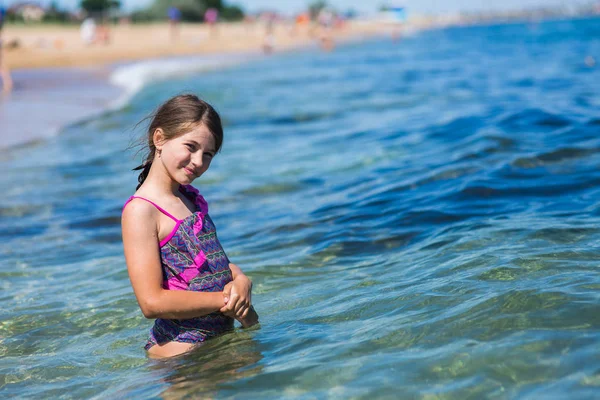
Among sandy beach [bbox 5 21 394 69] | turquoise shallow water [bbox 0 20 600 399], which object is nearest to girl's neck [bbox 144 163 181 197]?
turquoise shallow water [bbox 0 20 600 399]

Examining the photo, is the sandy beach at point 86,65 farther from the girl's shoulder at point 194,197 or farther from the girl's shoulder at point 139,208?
the girl's shoulder at point 139,208

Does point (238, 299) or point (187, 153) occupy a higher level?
point (187, 153)

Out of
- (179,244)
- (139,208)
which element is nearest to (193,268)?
(179,244)

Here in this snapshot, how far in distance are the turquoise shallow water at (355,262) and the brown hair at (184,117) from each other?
0.99 meters

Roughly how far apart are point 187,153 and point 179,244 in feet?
1.33

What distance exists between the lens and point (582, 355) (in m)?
2.98

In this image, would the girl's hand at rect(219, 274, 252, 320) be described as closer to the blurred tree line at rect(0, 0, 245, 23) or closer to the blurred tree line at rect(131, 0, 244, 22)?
the blurred tree line at rect(0, 0, 245, 23)

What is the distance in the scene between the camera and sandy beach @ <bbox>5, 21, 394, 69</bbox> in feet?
115

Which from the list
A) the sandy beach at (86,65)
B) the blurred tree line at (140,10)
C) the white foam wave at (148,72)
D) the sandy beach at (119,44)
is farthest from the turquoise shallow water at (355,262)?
the blurred tree line at (140,10)

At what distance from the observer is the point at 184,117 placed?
3.29m

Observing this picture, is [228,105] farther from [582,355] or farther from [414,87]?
[582,355]

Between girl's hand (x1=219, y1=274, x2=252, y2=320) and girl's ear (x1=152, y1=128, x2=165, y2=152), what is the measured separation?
70 cm

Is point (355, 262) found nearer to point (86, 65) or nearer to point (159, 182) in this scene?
point (159, 182)

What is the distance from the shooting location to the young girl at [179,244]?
3.18 m
